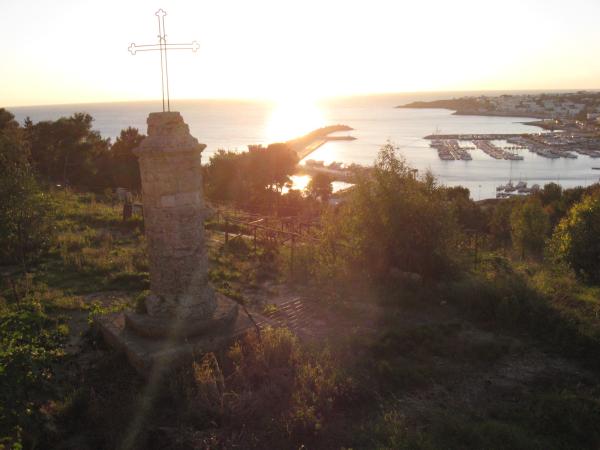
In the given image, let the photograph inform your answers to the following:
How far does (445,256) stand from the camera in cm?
1076

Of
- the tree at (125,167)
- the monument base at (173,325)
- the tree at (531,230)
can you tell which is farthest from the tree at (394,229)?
the tree at (125,167)

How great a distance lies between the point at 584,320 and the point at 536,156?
9676 centimetres

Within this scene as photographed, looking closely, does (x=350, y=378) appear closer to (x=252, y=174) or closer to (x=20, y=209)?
(x=20, y=209)

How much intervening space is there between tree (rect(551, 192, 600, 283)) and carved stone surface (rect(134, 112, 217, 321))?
368 inches

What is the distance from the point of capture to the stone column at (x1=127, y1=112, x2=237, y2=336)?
703 centimetres

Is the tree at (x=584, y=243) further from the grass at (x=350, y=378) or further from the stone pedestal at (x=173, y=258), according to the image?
the stone pedestal at (x=173, y=258)

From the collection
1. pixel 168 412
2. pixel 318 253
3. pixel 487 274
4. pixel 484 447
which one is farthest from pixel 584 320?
pixel 168 412

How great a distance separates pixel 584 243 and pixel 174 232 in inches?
394

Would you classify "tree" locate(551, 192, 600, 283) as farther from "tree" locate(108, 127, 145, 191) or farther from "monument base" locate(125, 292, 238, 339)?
"tree" locate(108, 127, 145, 191)

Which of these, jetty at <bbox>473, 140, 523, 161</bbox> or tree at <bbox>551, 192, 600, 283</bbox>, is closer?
tree at <bbox>551, 192, 600, 283</bbox>

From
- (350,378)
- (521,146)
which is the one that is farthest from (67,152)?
(521,146)

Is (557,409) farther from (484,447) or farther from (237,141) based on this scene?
(237,141)

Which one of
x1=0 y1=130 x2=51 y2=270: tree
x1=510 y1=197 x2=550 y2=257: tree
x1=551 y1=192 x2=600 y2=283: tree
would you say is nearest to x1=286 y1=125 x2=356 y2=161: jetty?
x1=510 y1=197 x2=550 y2=257: tree

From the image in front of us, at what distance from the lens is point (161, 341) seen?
7039 mm
